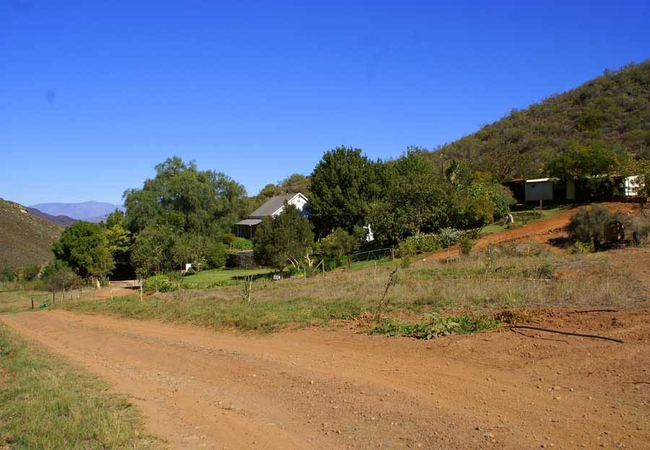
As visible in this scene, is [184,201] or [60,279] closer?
[60,279]

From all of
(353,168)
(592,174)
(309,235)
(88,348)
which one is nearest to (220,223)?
(353,168)

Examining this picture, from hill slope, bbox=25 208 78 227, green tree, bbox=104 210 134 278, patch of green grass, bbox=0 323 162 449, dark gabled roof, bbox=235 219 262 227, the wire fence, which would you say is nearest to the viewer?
patch of green grass, bbox=0 323 162 449

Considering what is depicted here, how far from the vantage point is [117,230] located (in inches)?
2360

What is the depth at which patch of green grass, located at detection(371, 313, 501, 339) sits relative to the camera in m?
11.6

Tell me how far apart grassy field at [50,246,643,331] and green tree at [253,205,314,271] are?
41.5 ft

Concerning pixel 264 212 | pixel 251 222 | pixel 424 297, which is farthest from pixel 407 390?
pixel 264 212

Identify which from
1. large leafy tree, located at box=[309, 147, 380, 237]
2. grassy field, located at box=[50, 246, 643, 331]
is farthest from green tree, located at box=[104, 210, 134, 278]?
grassy field, located at box=[50, 246, 643, 331]

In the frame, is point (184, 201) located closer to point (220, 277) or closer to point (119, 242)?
point (119, 242)

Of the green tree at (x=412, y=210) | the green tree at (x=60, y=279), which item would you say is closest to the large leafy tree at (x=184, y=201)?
the green tree at (x=60, y=279)

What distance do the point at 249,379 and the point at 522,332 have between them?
17.9 ft

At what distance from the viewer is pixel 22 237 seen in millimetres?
72562

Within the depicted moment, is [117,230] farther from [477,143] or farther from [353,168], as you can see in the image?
[477,143]

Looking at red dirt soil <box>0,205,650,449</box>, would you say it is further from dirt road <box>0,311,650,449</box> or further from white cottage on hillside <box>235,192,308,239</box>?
white cottage on hillside <box>235,192,308,239</box>

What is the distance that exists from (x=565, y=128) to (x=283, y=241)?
5473cm
